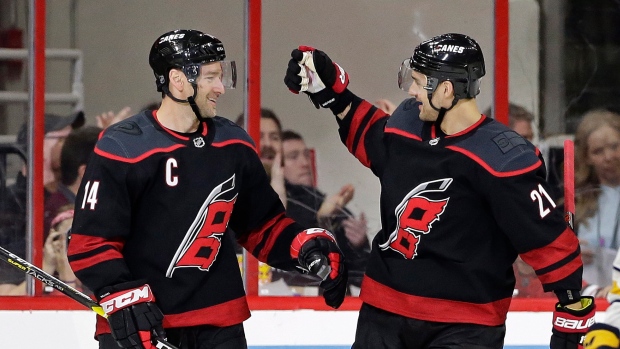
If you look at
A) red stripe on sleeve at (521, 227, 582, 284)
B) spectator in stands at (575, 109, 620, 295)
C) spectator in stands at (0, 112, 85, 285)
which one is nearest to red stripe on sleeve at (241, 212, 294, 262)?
red stripe on sleeve at (521, 227, 582, 284)

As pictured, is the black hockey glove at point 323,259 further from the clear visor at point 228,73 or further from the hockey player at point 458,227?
the clear visor at point 228,73

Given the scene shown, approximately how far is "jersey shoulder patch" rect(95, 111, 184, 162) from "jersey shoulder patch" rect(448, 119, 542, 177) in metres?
0.77

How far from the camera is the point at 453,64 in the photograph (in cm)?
306

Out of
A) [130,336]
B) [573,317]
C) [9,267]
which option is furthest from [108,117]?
[573,317]

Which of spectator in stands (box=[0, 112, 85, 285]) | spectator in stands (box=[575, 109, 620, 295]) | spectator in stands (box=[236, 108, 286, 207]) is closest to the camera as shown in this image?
spectator in stands (box=[0, 112, 85, 285])

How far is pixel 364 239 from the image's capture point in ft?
16.0

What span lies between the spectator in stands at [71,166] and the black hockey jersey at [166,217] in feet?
5.32

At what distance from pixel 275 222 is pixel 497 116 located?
1.84 meters

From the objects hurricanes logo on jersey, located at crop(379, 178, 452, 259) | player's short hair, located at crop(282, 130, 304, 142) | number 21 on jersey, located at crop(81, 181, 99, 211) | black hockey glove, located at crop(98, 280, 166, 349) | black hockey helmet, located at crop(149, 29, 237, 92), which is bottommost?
black hockey glove, located at crop(98, 280, 166, 349)

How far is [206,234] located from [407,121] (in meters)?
0.64

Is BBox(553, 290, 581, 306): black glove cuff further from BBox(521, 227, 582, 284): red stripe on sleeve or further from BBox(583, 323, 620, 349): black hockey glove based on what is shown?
BBox(583, 323, 620, 349): black hockey glove

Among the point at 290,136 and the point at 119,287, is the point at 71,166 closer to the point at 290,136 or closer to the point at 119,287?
the point at 290,136

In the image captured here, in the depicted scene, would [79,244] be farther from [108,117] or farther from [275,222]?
[108,117]

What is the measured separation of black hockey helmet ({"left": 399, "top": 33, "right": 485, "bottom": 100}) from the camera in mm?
3059
